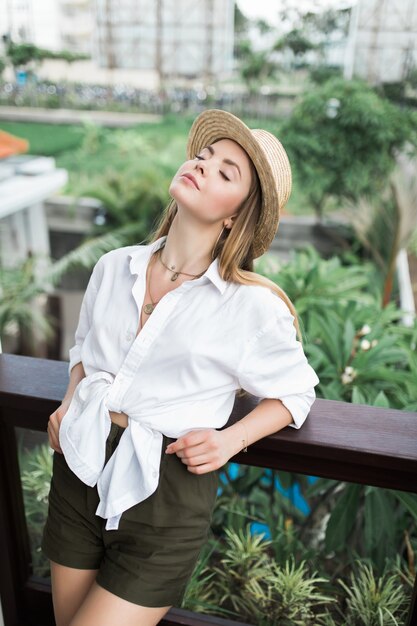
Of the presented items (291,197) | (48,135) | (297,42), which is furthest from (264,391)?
(48,135)

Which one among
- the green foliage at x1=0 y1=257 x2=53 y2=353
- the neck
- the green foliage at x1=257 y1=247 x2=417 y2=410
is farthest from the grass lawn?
the neck

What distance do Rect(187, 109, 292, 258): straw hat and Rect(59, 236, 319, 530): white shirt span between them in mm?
101

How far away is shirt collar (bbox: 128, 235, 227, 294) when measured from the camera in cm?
83

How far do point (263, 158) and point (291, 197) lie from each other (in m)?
5.58

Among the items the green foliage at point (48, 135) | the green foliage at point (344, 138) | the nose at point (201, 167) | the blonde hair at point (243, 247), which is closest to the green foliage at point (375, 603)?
the blonde hair at point (243, 247)

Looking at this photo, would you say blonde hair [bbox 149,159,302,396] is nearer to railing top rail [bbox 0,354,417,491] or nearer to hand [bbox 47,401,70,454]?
railing top rail [bbox 0,354,417,491]

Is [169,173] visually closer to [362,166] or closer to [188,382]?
[362,166]

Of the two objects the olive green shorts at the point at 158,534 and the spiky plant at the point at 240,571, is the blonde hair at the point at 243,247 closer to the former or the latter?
the olive green shorts at the point at 158,534

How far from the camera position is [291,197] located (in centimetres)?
625

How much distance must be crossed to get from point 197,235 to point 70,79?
9.00 meters

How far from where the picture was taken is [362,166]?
5117 millimetres

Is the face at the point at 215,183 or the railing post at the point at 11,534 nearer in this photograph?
the face at the point at 215,183

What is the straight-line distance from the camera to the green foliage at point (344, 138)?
4.95m

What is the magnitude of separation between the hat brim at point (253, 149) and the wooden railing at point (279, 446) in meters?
0.26
